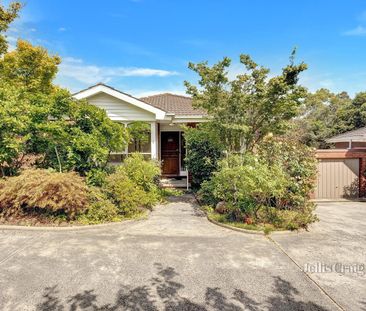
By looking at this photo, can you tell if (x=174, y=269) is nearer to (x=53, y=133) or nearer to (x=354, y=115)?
(x=53, y=133)

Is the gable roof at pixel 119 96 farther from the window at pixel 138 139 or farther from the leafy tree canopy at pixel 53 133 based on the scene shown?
the leafy tree canopy at pixel 53 133

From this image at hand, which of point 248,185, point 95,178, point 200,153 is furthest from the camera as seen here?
point 200,153

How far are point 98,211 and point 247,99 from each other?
215 inches

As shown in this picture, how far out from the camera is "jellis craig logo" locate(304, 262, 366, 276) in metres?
4.00

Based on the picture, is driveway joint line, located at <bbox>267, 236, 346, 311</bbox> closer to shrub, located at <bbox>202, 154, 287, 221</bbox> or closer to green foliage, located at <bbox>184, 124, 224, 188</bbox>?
shrub, located at <bbox>202, 154, 287, 221</bbox>

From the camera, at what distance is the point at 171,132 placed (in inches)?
510

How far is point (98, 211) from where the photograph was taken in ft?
20.9

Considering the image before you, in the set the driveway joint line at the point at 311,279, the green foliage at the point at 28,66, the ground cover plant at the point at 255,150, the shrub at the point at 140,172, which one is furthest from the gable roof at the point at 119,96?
the green foliage at the point at 28,66

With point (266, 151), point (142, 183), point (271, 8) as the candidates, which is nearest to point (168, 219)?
point (142, 183)

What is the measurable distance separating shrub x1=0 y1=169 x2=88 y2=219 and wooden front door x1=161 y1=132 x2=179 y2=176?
6.75m

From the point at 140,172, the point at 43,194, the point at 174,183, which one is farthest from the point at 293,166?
the point at 43,194

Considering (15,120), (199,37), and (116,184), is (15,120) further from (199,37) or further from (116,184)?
(199,37)

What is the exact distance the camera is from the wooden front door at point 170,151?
1295 cm

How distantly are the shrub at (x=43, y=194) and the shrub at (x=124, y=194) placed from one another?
29.0 inches
